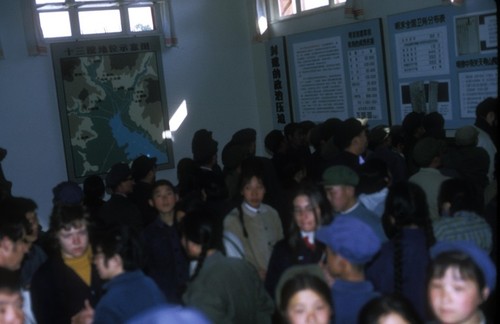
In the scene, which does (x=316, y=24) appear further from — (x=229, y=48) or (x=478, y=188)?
(x=478, y=188)

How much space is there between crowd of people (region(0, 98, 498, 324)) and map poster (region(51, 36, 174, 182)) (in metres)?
3.33

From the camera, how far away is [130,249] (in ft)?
10.2

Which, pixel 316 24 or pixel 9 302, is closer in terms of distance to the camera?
pixel 9 302

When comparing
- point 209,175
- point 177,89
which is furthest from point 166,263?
point 177,89

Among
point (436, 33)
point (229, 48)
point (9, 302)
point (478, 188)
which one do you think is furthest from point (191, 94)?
point (9, 302)

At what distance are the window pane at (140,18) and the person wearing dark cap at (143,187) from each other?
3617 millimetres

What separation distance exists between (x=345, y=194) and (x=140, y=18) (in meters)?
5.81

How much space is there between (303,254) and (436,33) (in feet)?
14.1

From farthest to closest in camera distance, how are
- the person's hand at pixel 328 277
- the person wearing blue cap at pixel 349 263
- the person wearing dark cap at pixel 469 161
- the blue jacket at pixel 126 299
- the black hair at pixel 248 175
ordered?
the person wearing dark cap at pixel 469 161 → the black hair at pixel 248 175 → the person's hand at pixel 328 277 → the blue jacket at pixel 126 299 → the person wearing blue cap at pixel 349 263

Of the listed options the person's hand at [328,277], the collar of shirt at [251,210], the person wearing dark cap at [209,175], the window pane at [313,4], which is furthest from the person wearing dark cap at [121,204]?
the window pane at [313,4]

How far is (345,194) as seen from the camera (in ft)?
13.0

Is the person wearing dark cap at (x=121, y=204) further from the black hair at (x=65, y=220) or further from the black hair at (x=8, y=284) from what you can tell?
the black hair at (x=8, y=284)

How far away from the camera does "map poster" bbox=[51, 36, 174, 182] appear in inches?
338

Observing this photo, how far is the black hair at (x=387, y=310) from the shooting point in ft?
7.80
